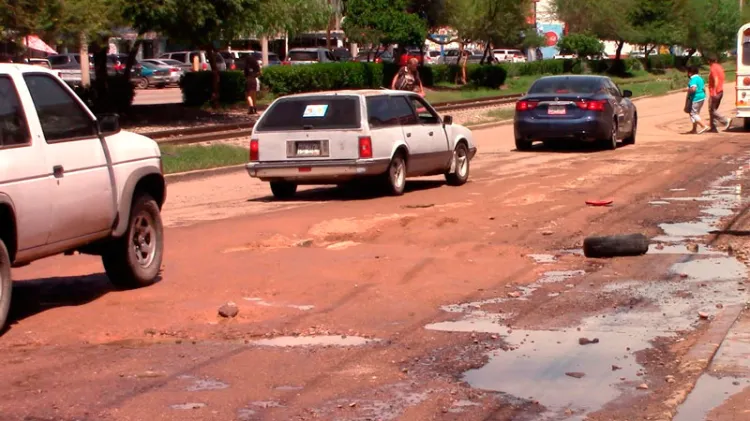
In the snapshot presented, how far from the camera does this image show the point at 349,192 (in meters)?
17.6

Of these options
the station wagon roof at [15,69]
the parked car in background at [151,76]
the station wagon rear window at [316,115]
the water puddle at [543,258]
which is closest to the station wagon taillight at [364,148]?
the station wagon rear window at [316,115]

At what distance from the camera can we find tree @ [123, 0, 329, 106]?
32.9m

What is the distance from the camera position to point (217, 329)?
27.7 feet

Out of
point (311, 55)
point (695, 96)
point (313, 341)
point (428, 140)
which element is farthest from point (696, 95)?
point (311, 55)

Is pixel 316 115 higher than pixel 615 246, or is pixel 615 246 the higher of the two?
pixel 316 115

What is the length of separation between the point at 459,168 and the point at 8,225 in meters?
10.7

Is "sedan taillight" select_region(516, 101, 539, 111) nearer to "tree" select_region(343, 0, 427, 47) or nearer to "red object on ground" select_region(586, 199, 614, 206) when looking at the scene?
"red object on ground" select_region(586, 199, 614, 206)

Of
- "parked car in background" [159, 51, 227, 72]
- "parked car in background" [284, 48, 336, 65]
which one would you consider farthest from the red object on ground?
"parked car in background" [284, 48, 336, 65]

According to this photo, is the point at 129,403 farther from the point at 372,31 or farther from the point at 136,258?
the point at 372,31

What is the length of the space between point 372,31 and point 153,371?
4960 cm

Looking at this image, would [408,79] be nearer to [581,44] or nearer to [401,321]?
[401,321]

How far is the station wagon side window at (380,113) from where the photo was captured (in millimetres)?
16375

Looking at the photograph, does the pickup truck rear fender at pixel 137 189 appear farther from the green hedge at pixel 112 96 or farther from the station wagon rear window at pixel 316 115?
the green hedge at pixel 112 96

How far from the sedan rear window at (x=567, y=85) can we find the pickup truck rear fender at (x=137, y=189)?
15006 millimetres
